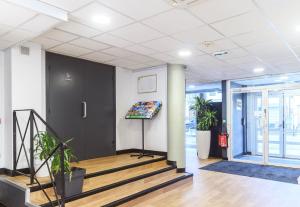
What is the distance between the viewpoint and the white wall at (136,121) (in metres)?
6.17

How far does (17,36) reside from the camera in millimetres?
3477

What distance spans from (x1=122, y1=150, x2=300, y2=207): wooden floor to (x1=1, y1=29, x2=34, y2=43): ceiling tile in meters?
2.88

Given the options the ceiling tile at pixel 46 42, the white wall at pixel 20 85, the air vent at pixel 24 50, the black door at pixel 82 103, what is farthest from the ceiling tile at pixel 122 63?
the air vent at pixel 24 50

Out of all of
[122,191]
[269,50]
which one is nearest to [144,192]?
[122,191]

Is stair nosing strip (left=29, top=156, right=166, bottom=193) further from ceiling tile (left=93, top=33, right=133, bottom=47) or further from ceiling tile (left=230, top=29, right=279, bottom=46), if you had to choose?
ceiling tile (left=230, top=29, right=279, bottom=46)

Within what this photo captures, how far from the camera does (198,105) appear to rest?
8266 mm

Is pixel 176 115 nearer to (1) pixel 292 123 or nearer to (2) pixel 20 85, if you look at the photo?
→ (2) pixel 20 85

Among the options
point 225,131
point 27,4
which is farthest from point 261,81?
point 27,4

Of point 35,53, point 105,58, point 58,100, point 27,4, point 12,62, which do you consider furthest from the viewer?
point 105,58

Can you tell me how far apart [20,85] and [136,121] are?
130 inches

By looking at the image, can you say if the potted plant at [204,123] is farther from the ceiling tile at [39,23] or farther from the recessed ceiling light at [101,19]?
the ceiling tile at [39,23]

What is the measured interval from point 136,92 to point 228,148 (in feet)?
11.4

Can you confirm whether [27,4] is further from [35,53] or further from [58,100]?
[58,100]

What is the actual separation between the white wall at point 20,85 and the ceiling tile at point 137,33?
1658 millimetres
